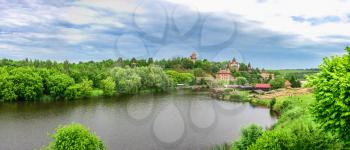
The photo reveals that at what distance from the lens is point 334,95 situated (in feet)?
62.0

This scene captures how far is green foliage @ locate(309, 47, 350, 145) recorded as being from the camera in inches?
718

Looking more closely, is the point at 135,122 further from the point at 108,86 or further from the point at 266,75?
the point at 266,75

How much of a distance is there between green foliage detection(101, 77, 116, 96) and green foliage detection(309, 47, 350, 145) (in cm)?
6995

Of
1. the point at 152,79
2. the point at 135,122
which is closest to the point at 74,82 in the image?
the point at 152,79

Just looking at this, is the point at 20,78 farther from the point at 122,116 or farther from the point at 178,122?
the point at 178,122

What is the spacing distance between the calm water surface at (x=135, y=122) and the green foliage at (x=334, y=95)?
1946cm

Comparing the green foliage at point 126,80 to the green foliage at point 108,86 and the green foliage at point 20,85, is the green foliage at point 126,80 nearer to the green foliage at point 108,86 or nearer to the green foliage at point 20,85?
the green foliage at point 108,86

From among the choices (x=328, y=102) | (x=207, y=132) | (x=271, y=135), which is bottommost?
(x=207, y=132)

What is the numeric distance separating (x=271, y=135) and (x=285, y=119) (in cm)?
2561

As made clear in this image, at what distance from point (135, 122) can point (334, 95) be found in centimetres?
3594

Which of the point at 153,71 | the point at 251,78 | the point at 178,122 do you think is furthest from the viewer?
the point at 251,78

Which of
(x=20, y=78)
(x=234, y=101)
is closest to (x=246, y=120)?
A: (x=234, y=101)

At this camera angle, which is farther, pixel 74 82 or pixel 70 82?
pixel 74 82

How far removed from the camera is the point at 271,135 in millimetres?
22875
